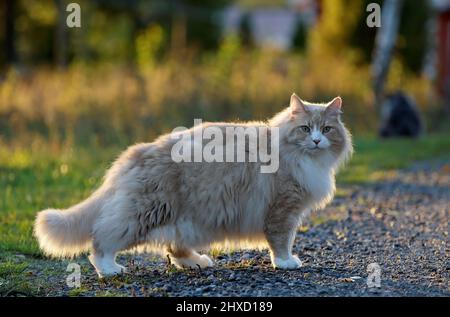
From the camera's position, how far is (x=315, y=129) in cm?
605

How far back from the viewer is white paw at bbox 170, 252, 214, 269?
236 inches

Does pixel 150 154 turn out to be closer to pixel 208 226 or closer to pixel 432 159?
pixel 208 226

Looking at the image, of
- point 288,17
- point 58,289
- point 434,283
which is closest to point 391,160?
point 434,283

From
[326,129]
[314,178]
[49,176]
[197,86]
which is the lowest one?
[49,176]

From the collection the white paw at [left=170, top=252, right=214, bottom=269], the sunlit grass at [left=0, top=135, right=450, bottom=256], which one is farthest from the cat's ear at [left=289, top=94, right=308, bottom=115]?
the sunlit grass at [left=0, top=135, right=450, bottom=256]

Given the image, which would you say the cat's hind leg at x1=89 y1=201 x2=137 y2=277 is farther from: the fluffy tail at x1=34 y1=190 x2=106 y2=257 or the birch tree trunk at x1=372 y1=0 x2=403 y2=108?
the birch tree trunk at x1=372 y1=0 x2=403 y2=108

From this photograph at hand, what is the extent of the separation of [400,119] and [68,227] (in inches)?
472

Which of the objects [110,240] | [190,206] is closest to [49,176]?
[110,240]

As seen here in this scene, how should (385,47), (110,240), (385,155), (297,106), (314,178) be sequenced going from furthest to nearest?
(385,47) < (385,155) < (297,106) < (314,178) < (110,240)

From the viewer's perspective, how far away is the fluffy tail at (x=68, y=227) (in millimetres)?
5602

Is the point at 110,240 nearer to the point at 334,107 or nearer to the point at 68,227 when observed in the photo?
the point at 68,227

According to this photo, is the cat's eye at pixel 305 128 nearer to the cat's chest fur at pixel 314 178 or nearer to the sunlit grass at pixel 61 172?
the cat's chest fur at pixel 314 178

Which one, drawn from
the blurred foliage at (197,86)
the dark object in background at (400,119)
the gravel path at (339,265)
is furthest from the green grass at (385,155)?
the gravel path at (339,265)

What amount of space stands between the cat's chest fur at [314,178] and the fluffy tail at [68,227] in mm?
1610
